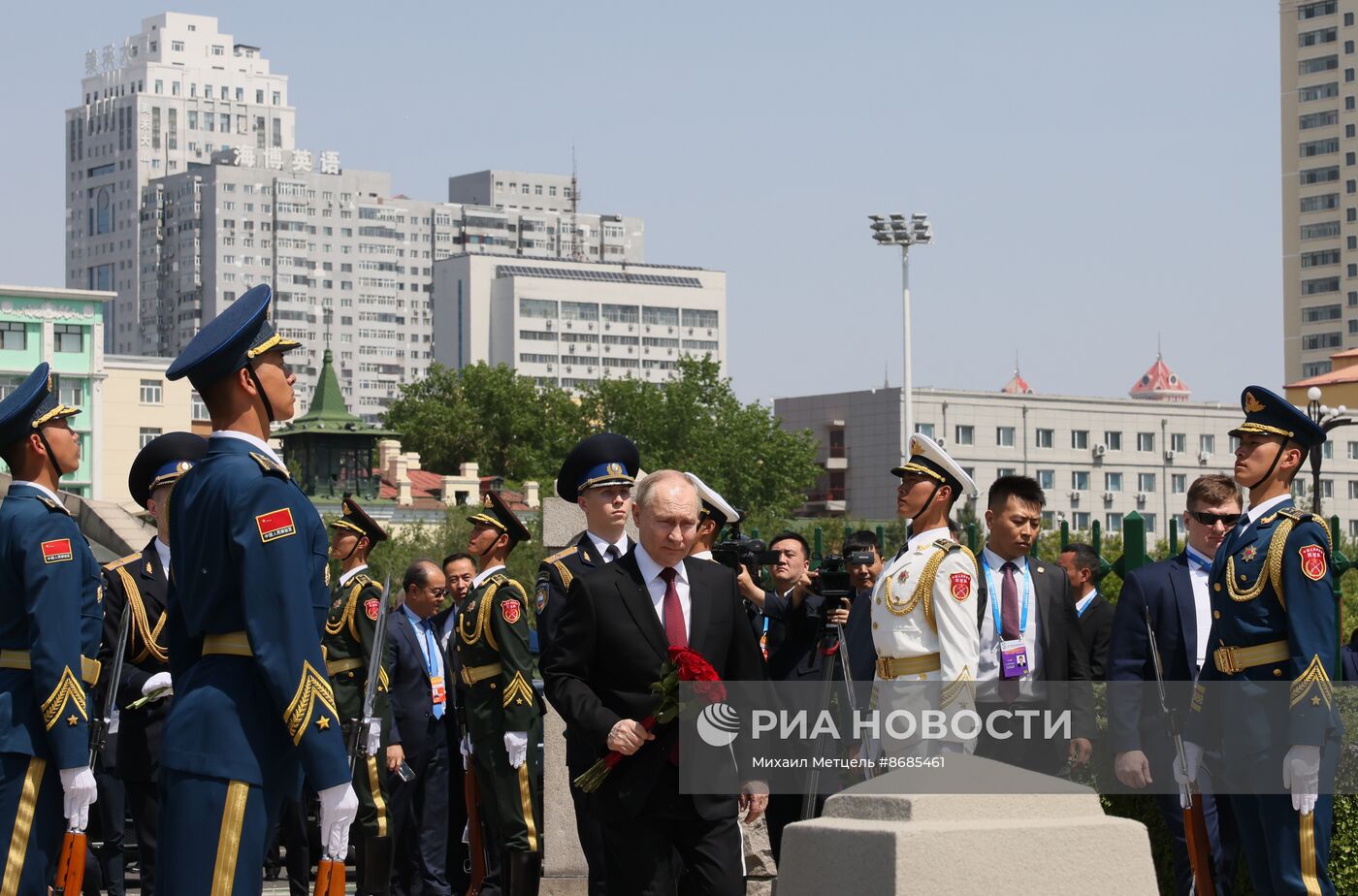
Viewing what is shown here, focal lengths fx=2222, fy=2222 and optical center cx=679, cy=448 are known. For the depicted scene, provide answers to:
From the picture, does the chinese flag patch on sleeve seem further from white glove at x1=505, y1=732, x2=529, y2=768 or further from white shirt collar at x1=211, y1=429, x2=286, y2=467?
white glove at x1=505, y1=732, x2=529, y2=768

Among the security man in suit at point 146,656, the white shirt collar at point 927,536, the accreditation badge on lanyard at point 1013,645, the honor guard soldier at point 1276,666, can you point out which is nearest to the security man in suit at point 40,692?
the security man in suit at point 146,656

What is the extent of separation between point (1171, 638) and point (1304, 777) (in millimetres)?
2065

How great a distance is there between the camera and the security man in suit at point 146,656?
1162 centimetres

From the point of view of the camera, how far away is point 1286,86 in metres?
197

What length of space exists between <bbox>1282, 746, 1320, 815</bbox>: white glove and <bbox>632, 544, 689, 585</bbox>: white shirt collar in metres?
2.65

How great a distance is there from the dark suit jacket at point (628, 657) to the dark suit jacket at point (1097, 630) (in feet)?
16.4

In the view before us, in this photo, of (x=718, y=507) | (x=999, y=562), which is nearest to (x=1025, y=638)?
(x=999, y=562)

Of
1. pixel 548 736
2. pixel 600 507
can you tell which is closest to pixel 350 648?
pixel 548 736

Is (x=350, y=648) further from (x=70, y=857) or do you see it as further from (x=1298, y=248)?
(x=1298, y=248)

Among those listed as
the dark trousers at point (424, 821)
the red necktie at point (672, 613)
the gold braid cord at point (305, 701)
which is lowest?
the dark trousers at point (424, 821)

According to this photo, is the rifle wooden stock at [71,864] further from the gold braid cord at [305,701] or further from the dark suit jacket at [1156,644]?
the dark suit jacket at [1156,644]

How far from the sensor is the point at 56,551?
9023mm

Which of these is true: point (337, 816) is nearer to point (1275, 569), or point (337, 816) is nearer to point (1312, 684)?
point (1312, 684)

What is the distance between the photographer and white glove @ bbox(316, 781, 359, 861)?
7.05 m
